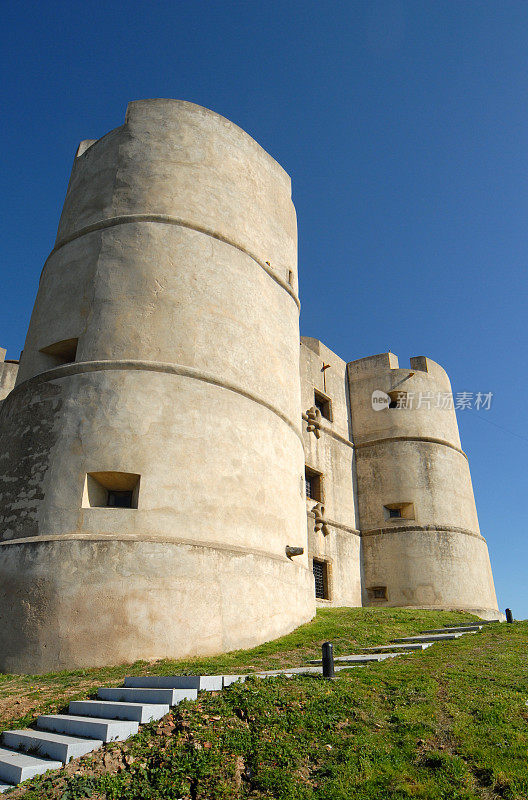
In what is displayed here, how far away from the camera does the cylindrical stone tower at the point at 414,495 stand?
70.0 feet

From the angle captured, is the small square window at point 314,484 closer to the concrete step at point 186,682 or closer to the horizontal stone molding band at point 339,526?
the horizontal stone molding band at point 339,526

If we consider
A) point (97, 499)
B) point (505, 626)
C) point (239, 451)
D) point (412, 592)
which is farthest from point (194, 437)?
point (412, 592)

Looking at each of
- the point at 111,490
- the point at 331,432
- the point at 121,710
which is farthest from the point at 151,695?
the point at 331,432

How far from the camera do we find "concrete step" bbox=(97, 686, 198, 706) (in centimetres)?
625

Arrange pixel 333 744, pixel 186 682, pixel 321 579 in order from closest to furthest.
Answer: pixel 333 744 → pixel 186 682 → pixel 321 579

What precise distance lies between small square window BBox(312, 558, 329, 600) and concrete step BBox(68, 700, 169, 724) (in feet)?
43.1

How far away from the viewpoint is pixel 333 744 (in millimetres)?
5570

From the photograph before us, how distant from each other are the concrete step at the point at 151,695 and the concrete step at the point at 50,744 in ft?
2.67

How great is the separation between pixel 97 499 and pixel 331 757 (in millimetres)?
6738

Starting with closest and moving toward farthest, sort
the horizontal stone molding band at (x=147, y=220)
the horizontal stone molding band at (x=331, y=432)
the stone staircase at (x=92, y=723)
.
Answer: the stone staircase at (x=92, y=723) → the horizontal stone molding band at (x=147, y=220) → the horizontal stone molding band at (x=331, y=432)

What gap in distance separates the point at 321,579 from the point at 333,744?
14.3 meters

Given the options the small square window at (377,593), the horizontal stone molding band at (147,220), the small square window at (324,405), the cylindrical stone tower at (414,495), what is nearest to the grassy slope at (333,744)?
the horizontal stone molding band at (147,220)

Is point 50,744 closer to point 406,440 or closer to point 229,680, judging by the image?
point 229,680

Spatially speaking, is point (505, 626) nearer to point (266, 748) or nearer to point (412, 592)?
point (412, 592)
